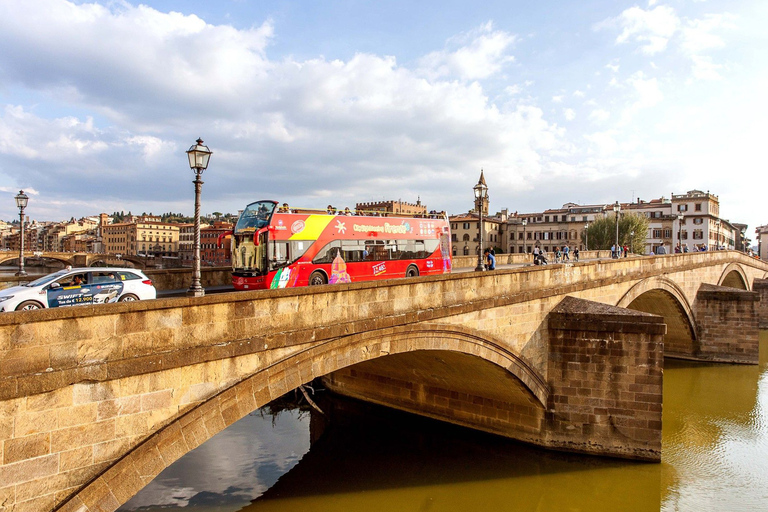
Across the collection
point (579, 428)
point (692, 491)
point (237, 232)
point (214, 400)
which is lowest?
point (692, 491)

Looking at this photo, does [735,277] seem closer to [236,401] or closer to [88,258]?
[236,401]

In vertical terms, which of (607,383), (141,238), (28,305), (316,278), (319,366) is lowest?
(607,383)

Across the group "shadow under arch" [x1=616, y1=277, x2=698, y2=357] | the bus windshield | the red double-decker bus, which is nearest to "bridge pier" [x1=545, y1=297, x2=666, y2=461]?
the red double-decker bus

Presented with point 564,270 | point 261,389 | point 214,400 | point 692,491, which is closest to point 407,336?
point 261,389

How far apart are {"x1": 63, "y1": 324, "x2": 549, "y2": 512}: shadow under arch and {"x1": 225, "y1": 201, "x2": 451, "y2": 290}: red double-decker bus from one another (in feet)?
14.9

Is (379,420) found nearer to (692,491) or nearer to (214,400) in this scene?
(692,491)

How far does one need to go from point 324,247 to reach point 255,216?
7.55ft

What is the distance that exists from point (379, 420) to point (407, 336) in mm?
8971

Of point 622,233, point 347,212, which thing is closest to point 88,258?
point 347,212

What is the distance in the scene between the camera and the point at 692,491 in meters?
13.2

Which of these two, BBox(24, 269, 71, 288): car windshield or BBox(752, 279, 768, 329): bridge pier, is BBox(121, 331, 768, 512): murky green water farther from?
BBox(752, 279, 768, 329): bridge pier

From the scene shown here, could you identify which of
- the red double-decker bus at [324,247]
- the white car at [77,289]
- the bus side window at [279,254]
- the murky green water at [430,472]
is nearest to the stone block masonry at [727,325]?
the murky green water at [430,472]

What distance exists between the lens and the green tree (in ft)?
185

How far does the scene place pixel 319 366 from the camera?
8.20 metres
